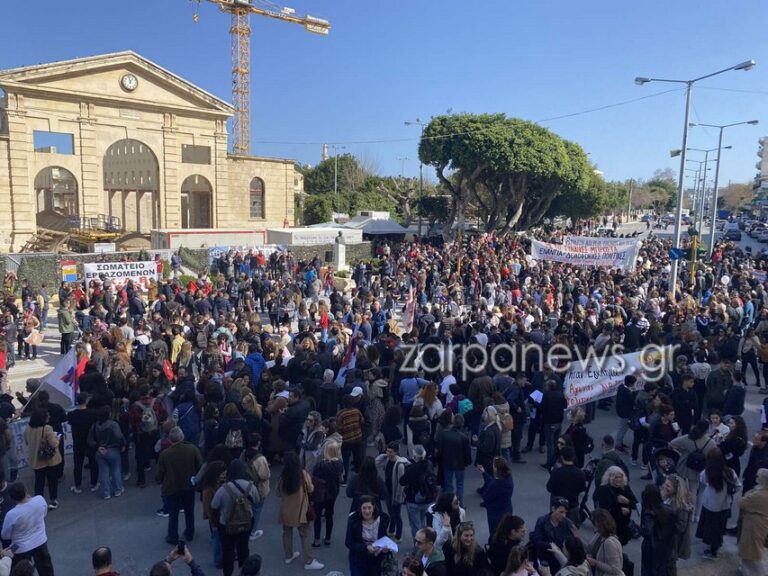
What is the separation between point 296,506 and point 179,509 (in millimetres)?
1571

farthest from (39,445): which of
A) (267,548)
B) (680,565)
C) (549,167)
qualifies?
(549,167)

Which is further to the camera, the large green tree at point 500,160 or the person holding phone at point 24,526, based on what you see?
the large green tree at point 500,160

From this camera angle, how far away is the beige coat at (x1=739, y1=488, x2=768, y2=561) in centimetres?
609

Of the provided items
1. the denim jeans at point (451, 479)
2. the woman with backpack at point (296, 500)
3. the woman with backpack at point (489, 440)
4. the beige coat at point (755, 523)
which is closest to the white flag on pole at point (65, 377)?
the woman with backpack at point (296, 500)

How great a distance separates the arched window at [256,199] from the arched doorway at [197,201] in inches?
121

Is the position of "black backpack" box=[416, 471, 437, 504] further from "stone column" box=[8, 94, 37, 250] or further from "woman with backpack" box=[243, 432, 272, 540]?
"stone column" box=[8, 94, 37, 250]

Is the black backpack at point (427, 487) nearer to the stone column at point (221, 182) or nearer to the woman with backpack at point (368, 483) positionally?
the woman with backpack at point (368, 483)

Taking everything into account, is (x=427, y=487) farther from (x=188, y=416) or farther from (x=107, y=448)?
(x=107, y=448)

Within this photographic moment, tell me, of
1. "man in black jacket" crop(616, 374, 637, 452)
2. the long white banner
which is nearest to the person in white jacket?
"man in black jacket" crop(616, 374, 637, 452)

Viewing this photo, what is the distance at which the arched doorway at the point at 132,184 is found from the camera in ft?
143

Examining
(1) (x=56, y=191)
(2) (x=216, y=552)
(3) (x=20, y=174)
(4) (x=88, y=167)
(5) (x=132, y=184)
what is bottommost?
(2) (x=216, y=552)

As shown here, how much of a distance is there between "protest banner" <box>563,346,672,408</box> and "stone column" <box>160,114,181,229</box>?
3473cm

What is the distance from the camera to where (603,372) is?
34.6ft

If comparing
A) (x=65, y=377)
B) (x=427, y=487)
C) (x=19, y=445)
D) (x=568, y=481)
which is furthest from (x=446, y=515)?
(x=65, y=377)
